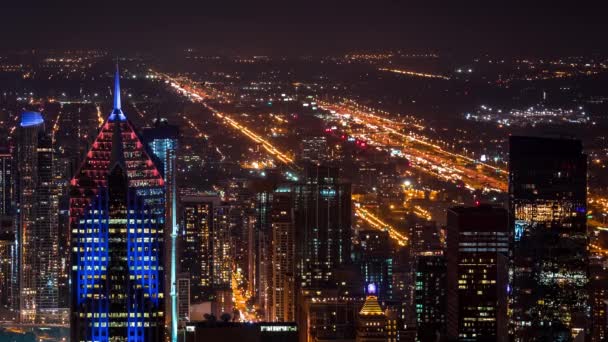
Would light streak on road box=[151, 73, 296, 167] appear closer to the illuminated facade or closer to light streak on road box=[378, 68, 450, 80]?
light streak on road box=[378, 68, 450, 80]

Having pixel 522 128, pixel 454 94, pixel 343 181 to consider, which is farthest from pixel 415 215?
pixel 522 128

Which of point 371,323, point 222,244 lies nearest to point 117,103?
point 371,323

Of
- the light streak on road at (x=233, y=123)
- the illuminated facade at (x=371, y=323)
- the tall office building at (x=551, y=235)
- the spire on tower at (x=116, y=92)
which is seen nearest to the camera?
the tall office building at (x=551, y=235)

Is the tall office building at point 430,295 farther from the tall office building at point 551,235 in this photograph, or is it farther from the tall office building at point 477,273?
the tall office building at point 551,235

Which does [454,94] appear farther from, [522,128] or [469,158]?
[522,128]

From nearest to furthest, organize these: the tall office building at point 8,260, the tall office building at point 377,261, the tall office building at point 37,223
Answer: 1. the tall office building at point 377,261
2. the tall office building at point 37,223
3. the tall office building at point 8,260

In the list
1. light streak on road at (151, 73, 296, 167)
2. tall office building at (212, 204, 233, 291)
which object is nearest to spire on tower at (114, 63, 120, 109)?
light streak on road at (151, 73, 296, 167)

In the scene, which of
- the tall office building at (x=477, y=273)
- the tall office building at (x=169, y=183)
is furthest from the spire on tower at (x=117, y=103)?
the tall office building at (x=477, y=273)

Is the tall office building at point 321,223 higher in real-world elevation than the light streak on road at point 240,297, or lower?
higher
